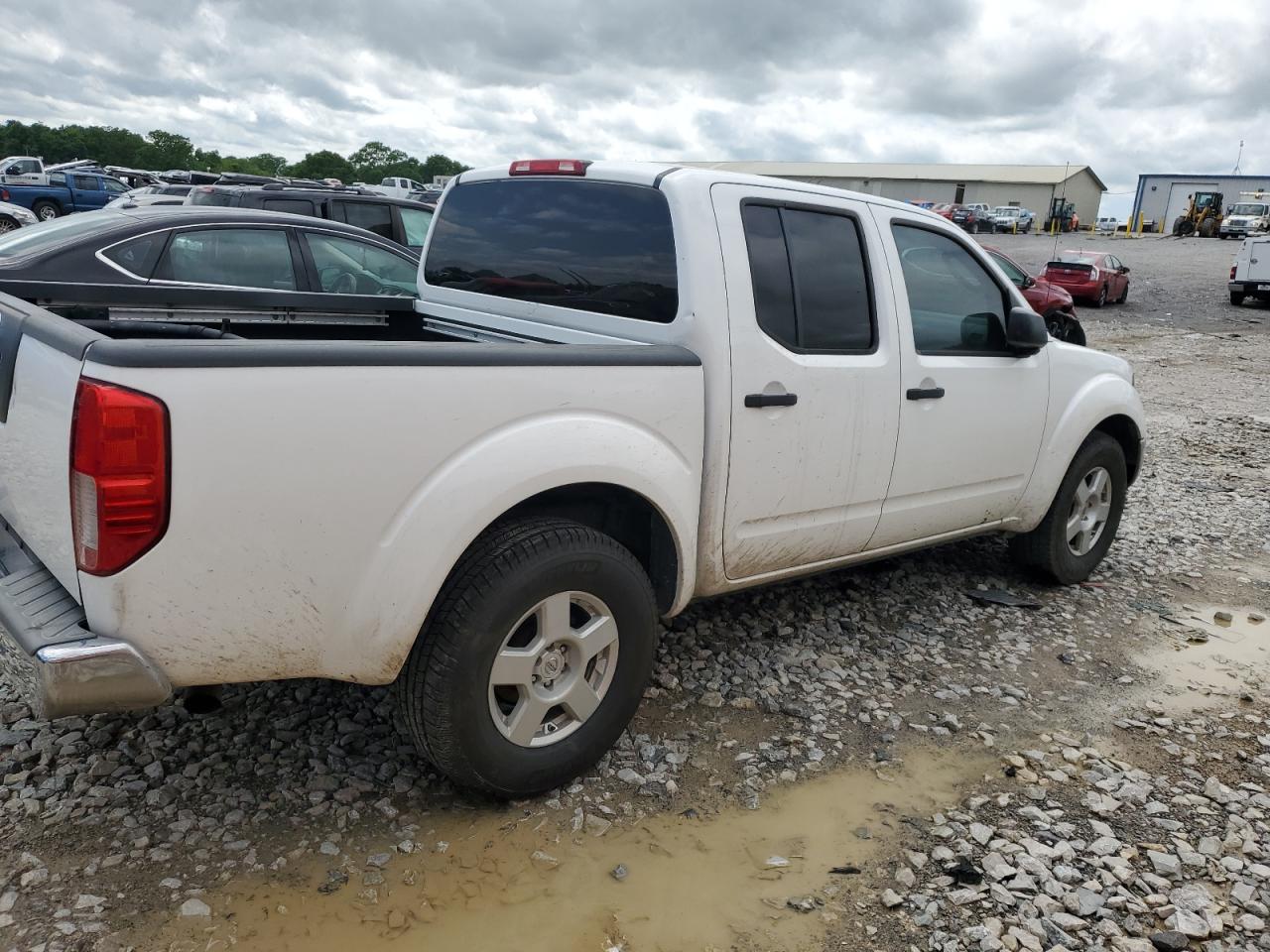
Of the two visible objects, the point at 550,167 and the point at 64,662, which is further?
the point at 550,167

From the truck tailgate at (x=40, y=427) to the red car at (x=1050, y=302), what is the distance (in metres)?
14.8

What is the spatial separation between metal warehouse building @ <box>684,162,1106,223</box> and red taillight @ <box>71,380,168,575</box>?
228ft

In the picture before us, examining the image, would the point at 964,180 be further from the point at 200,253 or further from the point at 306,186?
the point at 200,253

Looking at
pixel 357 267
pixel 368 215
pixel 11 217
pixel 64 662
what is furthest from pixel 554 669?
pixel 11 217

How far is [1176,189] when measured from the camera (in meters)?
66.2

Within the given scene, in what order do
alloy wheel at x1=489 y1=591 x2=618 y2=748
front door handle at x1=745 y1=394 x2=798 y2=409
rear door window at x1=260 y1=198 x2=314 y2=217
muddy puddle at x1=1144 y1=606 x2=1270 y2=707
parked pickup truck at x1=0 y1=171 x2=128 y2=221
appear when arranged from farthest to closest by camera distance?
1. parked pickup truck at x1=0 y1=171 x2=128 y2=221
2. rear door window at x1=260 y1=198 x2=314 y2=217
3. muddy puddle at x1=1144 y1=606 x2=1270 y2=707
4. front door handle at x1=745 y1=394 x2=798 y2=409
5. alloy wheel at x1=489 y1=591 x2=618 y2=748

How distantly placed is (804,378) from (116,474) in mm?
2227

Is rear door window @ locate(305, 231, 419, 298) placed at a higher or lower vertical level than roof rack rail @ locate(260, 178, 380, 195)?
lower

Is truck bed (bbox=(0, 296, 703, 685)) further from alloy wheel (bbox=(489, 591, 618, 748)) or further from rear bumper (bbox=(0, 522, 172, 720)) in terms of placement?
alloy wheel (bbox=(489, 591, 618, 748))

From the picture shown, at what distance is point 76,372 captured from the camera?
221cm

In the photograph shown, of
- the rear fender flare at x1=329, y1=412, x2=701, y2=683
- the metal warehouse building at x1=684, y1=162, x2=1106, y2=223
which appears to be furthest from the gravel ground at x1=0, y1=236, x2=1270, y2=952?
the metal warehouse building at x1=684, y1=162, x2=1106, y2=223

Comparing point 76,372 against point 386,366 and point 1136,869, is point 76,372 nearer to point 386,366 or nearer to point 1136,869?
point 386,366

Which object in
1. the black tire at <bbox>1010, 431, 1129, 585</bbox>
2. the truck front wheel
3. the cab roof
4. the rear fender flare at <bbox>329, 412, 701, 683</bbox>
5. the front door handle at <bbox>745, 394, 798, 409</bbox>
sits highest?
the cab roof

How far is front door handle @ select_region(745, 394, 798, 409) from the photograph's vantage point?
130 inches
